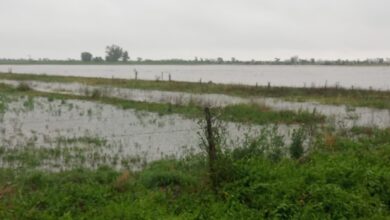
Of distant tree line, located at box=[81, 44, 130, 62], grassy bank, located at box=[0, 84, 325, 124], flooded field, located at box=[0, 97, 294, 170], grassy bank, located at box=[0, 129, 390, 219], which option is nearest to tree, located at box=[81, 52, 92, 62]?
distant tree line, located at box=[81, 44, 130, 62]

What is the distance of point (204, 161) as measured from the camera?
752cm

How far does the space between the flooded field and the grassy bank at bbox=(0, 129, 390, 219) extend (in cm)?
139

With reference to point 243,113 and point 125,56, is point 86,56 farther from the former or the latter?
point 243,113

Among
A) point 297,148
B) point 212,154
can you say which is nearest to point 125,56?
point 297,148

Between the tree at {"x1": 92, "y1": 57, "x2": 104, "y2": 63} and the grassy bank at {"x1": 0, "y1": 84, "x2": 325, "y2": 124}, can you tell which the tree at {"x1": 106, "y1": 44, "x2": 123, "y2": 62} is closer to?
the tree at {"x1": 92, "y1": 57, "x2": 104, "y2": 63}

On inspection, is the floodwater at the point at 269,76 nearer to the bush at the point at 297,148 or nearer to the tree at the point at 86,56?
the bush at the point at 297,148

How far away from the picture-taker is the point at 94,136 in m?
12.7

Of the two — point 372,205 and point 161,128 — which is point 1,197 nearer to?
point 372,205

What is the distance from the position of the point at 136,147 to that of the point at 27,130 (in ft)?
15.8

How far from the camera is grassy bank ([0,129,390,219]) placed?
5.66 metres

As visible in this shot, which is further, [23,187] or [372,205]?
[23,187]

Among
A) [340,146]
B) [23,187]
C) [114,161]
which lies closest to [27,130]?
[114,161]

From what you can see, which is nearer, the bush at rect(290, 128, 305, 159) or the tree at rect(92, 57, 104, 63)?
the bush at rect(290, 128, 305, 159)

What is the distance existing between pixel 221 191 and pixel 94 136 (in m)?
7.38
